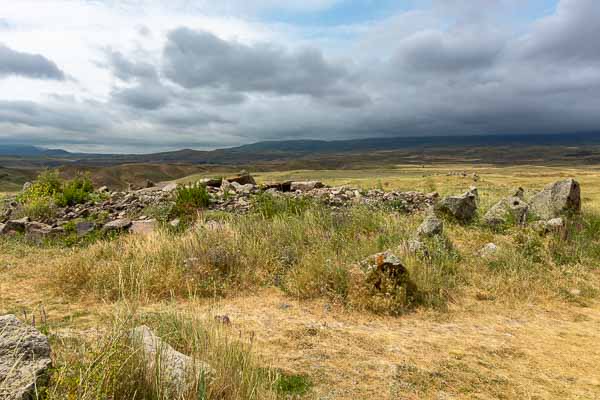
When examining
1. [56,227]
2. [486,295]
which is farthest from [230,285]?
[56,227]

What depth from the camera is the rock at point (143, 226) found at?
9.77m

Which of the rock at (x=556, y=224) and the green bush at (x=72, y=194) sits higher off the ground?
the green bush at (x=72, y=194)

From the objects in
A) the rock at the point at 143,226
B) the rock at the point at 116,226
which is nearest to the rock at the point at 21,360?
the rock at the point at 143,226

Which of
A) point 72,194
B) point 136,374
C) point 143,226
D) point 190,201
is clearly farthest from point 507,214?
point 72,194

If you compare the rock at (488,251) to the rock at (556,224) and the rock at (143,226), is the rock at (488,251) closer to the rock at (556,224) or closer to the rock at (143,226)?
the rock at (556,224)

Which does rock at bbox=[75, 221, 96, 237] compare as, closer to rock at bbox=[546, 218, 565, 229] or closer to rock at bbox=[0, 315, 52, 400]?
rock at bbox=[0, 315, 52, 400]

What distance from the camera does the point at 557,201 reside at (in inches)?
416

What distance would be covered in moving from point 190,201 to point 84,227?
9.23 ft

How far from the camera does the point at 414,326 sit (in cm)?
534

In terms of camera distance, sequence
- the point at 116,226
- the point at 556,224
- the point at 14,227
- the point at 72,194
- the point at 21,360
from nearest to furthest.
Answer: the point at 21,360 < the point at 556,224 < the point at 116,226 < the point at 14,227 < the point at 72,194

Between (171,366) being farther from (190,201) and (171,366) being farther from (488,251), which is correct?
(190,201)

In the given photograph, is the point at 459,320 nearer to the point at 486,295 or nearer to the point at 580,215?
the point at 486,295

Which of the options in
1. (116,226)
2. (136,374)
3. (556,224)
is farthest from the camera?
(116,226)

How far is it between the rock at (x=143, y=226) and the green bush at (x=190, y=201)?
3.00ft
